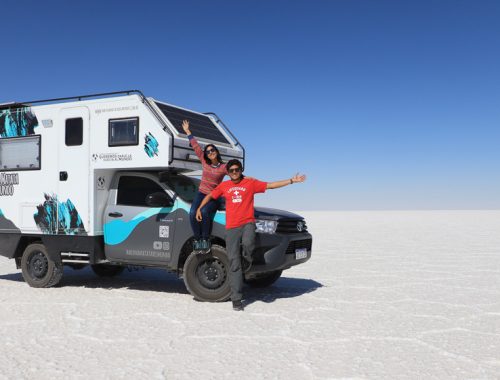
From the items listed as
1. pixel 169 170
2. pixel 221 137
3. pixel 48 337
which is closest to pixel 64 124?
pixel 169 170

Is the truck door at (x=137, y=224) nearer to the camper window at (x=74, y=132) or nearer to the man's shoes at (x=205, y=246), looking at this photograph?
the man's shoes at (x=205, y=246)

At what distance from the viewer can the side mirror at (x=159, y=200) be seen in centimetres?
747

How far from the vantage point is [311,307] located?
7.17 m

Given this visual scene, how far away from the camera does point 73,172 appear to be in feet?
27.5

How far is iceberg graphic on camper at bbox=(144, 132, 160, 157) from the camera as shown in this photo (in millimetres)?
7594

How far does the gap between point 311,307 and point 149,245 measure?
251cm

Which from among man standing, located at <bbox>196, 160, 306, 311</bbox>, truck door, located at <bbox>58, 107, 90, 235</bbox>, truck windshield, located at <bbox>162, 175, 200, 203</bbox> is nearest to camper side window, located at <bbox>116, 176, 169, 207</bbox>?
truck windshield, located at <bbox>162, 175, 200, 203</bbox>

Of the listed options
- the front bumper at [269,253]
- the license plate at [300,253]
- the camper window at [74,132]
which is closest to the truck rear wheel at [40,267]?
the camper window at [74,132]

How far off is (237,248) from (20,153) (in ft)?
14.7

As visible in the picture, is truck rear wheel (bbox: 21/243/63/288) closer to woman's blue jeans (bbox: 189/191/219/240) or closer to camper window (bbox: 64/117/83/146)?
camper window (bbox: 64/117/83/146)

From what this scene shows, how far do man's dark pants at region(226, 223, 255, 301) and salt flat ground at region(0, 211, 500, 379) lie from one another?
335 millimetres

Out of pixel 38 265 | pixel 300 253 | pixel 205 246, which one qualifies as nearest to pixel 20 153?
pixel 38 265

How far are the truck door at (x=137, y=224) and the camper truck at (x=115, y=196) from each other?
2cm

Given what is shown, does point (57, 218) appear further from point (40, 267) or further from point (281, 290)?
point (281, 290)
